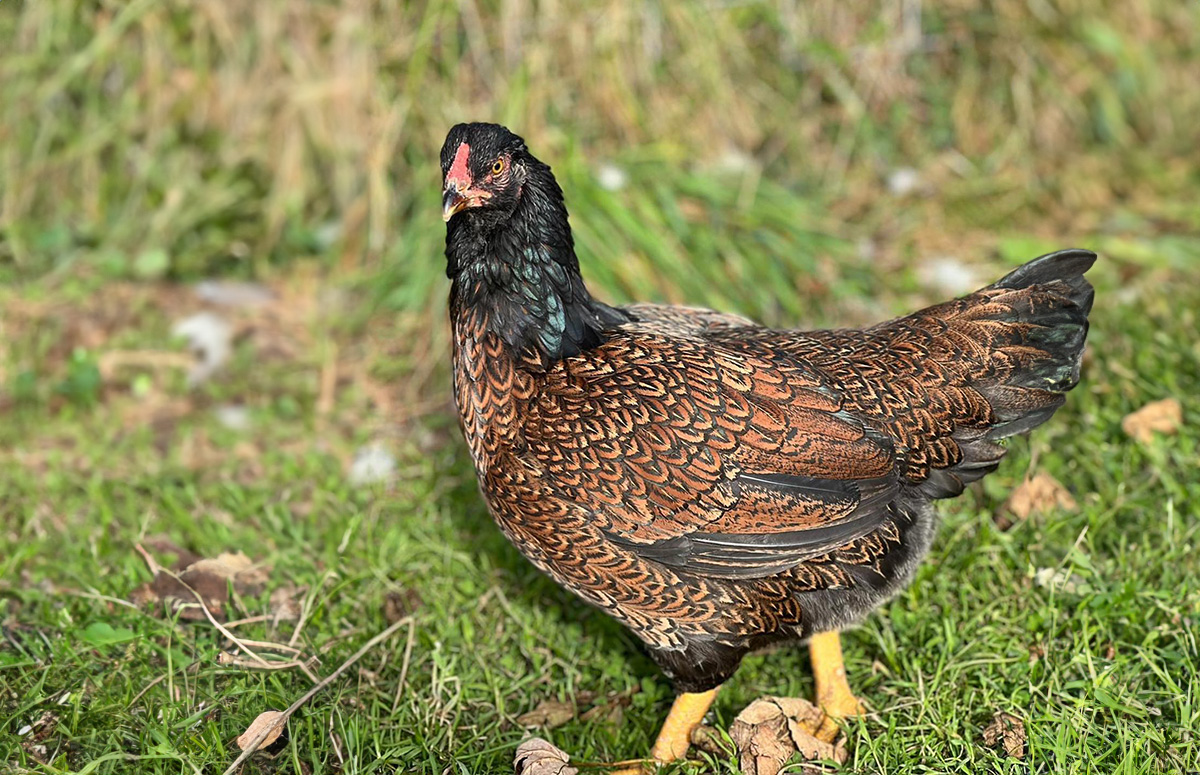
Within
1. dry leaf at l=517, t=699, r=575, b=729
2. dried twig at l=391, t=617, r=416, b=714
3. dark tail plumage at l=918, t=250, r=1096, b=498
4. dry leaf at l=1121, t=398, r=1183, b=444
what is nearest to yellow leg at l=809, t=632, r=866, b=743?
dark tail plumage at l=918, t=250, r=1096, b=498

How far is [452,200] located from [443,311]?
6.43ft

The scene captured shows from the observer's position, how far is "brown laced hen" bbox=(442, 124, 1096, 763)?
278 cm

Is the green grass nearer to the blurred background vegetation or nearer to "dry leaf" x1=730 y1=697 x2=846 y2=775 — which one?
the blurred background vegetation

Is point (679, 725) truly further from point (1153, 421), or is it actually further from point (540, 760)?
point (1153, 421)

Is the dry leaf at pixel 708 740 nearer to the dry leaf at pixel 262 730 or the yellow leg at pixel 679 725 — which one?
the yellow leg at pixel 679 725

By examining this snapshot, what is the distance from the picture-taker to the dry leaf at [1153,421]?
3750 millimetres

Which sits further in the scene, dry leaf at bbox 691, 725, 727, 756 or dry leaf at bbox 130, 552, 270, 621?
dry leaf at bbox 130, 552, 270, 621

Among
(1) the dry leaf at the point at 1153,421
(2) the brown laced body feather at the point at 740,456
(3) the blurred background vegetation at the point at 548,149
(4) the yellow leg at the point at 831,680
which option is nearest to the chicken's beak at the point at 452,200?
(2) the brown laced body feather at the point at 740,456

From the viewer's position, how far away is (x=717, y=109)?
17.8 feet

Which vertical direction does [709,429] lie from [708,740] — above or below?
above

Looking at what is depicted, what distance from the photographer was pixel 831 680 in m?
3.18

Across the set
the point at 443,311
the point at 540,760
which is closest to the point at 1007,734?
the point at 540,760

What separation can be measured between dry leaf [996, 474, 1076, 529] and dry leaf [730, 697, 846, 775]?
111cm

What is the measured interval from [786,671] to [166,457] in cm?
258
